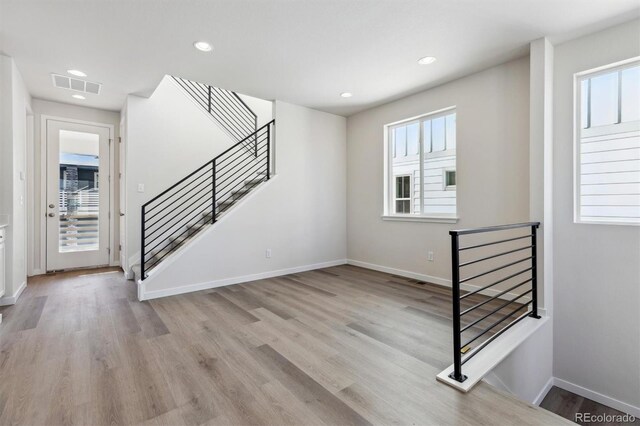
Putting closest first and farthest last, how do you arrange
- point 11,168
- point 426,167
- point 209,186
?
point 11,168
point 426,167
point 209,186

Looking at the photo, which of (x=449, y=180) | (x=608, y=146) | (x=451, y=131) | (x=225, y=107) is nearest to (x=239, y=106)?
(x=225, y=107)

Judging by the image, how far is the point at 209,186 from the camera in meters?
5.26

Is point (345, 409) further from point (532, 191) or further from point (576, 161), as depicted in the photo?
point (576, 161)

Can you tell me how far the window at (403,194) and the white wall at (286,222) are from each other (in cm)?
109

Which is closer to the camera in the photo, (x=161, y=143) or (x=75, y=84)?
(x=75, y=84)

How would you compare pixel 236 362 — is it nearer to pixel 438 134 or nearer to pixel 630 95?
pixel 438 134

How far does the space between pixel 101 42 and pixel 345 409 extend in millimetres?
3845

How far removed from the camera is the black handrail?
5277 mm

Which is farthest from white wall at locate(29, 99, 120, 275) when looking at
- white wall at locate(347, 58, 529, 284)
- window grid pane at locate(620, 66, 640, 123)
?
window grid pane at locate(620, 66, 640, 123)

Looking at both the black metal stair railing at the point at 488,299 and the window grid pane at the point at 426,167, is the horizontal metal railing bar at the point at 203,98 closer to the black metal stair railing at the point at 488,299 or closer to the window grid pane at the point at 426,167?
the window grid pane at the point at 426,167

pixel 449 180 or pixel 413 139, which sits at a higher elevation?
pixel 413 139

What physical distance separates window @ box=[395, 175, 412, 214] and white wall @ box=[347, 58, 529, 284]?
27 centimetres

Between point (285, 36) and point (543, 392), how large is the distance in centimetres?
418

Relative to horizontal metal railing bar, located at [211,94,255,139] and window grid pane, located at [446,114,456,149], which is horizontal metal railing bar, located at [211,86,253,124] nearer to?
horizontal metal railing bar, located at [211,94,255,139]
